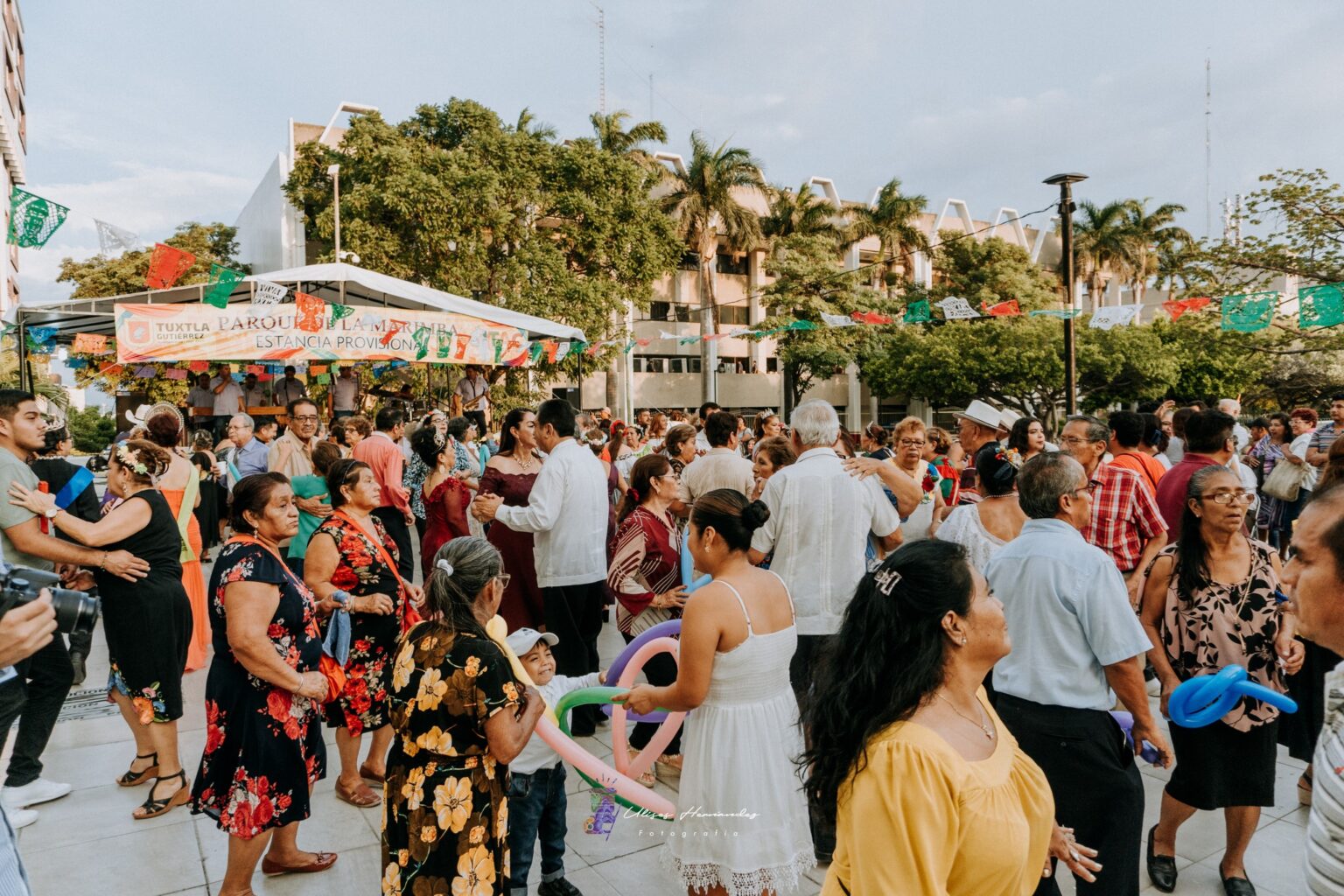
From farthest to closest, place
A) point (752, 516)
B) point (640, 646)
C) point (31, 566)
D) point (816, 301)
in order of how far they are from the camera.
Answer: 1. point (816, 301)
2. point (31, 566)
3. point (640, 646)
4. point (752, 516)

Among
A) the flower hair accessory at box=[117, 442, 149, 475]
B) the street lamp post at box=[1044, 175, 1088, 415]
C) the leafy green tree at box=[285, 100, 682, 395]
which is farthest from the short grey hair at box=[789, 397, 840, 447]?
the leafy green tree at box=[285, 100, 682, 395]

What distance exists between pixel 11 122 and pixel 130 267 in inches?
406

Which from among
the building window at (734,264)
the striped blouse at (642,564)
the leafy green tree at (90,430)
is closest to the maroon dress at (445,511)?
the striped blouse at (642,564)

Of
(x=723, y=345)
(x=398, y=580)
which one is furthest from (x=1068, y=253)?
(x=723, y=345)

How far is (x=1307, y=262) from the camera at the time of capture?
1352cm

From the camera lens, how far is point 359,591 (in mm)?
3842

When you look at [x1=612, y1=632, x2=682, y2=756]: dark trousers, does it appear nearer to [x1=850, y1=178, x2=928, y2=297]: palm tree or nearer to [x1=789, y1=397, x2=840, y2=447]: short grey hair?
[x1=789, y1=397, x2=840, y2=447]: short grey hair

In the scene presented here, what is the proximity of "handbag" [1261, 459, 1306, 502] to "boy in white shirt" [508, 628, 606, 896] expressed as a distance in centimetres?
793

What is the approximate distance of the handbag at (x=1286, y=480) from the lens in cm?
771

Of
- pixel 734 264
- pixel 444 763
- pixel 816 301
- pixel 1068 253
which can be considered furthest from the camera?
pixel 734 264

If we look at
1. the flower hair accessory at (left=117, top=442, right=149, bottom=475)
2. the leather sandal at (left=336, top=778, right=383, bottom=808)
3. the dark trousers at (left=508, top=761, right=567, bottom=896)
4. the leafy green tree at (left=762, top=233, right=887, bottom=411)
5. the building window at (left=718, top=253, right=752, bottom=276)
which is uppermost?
the building window at (left=718, top=253, right=752, bottom=276)

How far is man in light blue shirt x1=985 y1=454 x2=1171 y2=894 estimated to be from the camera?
2.60 meters

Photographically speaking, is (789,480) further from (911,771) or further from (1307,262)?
(1307,262)

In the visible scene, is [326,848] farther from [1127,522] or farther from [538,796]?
[1127,522]
